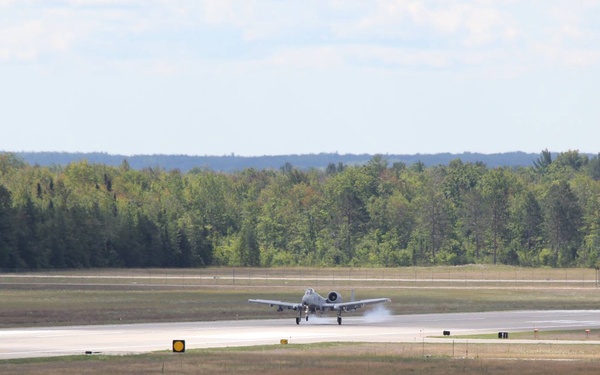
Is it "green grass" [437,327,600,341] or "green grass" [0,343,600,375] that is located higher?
"green grass" [437,327,600,341]

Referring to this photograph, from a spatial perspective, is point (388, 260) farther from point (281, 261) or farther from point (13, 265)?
point (13, 265)

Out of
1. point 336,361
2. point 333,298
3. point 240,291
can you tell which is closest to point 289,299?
point 240,291

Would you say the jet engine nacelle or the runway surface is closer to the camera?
the runway surface

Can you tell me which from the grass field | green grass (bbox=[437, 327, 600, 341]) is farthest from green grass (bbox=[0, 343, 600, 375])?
green grass (bbox=[437, 327, 600, 341])

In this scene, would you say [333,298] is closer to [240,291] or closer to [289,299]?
[289,299]

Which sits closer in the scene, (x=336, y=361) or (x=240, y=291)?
(x=336, y=361)

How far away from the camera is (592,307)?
97500 millimetres

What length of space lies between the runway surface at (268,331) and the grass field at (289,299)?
3690mm

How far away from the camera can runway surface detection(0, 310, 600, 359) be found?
2351 inches

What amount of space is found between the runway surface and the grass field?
369cm

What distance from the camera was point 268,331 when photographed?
2803 inches

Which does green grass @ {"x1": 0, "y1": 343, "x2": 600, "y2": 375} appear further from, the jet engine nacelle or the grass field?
the jet engine nacelle

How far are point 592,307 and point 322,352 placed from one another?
44844mm

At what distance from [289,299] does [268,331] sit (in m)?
31.3
